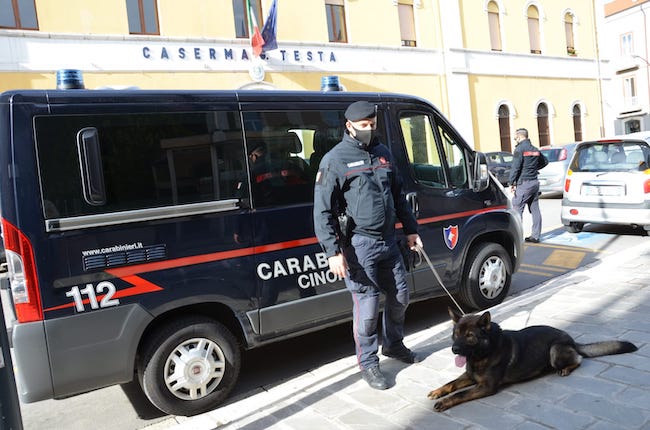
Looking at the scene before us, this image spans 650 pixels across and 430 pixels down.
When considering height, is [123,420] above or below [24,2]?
below

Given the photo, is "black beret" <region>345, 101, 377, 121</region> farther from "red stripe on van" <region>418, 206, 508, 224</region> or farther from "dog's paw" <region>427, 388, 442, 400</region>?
"dog's paw" <region>427, 388, 442, 400</region>

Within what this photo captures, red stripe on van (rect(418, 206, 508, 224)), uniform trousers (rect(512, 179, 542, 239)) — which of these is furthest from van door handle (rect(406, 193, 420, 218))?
uniform trousers (rect(512, 179, 542, 239))

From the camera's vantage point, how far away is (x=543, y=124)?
25516mm

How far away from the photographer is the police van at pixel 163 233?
3.16 m

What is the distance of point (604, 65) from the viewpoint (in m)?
27.8

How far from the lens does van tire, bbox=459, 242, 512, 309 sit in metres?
5.24

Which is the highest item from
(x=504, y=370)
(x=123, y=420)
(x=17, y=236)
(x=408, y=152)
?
(x=408, y=152)

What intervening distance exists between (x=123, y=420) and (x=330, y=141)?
2619mm

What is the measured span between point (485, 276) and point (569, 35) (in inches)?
997

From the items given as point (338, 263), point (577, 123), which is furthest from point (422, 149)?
point (577, 123)

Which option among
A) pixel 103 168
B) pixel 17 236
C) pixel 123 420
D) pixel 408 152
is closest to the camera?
pixel 17 236

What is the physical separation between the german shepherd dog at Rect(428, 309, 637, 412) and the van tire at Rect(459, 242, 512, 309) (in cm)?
160

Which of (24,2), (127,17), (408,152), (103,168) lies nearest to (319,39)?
(127,17)

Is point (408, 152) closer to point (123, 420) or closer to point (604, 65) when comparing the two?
point (123, 420)
